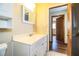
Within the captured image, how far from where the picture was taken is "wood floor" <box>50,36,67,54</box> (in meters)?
1.46

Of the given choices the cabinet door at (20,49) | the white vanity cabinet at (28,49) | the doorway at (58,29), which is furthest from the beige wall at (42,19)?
the cabinet door at (20,49)

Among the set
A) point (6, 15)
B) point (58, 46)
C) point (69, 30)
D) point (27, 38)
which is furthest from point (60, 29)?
point (6, 15)

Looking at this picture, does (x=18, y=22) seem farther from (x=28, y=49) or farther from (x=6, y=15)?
(x=28, y=49)

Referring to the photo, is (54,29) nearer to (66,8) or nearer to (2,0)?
(66,8)

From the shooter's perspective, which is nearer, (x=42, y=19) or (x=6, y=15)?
A: (x=6, y=15)

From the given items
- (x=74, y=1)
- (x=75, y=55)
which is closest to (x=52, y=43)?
(x=75, y=55)

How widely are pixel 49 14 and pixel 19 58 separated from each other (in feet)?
2.24

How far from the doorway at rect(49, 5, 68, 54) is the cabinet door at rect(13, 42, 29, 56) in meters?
0.34

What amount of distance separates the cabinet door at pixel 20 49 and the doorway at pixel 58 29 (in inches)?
13.3

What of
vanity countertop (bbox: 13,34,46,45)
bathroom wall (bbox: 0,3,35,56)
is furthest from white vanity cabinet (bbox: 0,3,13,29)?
vanity countertop (bbox: 13,34,46,45)

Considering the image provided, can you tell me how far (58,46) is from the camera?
1491 millimetres

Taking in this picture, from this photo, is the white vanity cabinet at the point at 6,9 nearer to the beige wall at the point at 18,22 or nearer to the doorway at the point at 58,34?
the beige wall at the point at 18,22

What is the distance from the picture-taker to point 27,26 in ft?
4.92

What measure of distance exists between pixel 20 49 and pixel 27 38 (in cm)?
18
